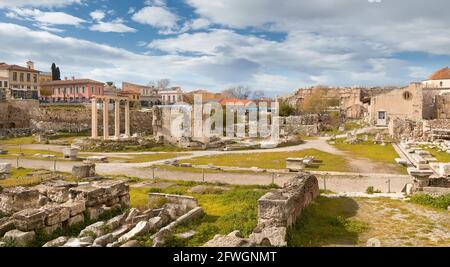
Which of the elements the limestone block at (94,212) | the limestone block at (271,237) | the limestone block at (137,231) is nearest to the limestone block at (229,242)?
the limestone block at (271,237)

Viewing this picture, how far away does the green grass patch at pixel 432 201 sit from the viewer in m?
13.4

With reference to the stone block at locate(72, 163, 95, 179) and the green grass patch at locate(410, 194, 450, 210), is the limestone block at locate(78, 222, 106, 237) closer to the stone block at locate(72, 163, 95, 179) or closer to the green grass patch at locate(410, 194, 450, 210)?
the stone block at locate(72, 163, 95, 179)

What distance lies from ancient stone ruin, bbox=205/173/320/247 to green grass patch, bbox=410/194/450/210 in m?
4.11

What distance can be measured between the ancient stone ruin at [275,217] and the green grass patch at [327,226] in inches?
11.1

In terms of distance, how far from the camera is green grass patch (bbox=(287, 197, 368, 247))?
998 cm

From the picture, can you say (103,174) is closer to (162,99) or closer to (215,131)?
(215,131)

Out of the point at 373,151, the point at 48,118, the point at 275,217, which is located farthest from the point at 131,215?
the point at 48,118

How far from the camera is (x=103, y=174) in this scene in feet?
74.4

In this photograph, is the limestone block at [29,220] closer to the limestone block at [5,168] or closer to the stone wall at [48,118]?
the limestone block at [5,168]

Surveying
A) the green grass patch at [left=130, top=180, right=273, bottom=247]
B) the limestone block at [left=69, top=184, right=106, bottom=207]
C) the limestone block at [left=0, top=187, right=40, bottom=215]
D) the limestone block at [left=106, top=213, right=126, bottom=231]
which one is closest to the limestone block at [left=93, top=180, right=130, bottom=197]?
the limestone block at [left=69, top=184, right=106, bottom=207]

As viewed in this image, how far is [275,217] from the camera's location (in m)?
10.2

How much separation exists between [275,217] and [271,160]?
59.5 feet

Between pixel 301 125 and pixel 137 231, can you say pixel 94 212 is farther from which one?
pixel 301 125
